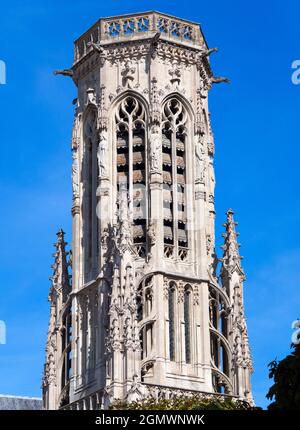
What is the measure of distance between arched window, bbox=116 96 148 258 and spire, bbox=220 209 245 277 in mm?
5050

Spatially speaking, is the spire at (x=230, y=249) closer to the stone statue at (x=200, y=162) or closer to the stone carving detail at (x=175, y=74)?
the stone statue at (x=200, y=162)

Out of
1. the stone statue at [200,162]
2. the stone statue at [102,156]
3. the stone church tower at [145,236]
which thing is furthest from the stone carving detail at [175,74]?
the stone statue at [102,156]

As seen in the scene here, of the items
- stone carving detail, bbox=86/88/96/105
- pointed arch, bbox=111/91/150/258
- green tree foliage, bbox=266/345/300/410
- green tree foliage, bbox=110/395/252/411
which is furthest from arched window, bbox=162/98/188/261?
green tree foliage, bbox=266/345/300/410

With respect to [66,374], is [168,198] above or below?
above

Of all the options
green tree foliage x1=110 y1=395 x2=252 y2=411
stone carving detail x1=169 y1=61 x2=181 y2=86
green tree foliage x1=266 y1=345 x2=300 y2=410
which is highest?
stone carving detail x1=169 y1=61 x2=181 y2=86

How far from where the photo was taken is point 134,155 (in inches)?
3489

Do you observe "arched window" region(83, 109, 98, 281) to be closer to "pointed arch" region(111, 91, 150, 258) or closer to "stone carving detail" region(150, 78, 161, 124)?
"pointed arch" region(111, 91, 150, 258)

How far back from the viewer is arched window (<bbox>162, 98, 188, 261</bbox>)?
285ft

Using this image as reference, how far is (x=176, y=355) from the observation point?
8425 cm

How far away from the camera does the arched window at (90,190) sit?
88062 millimetres
